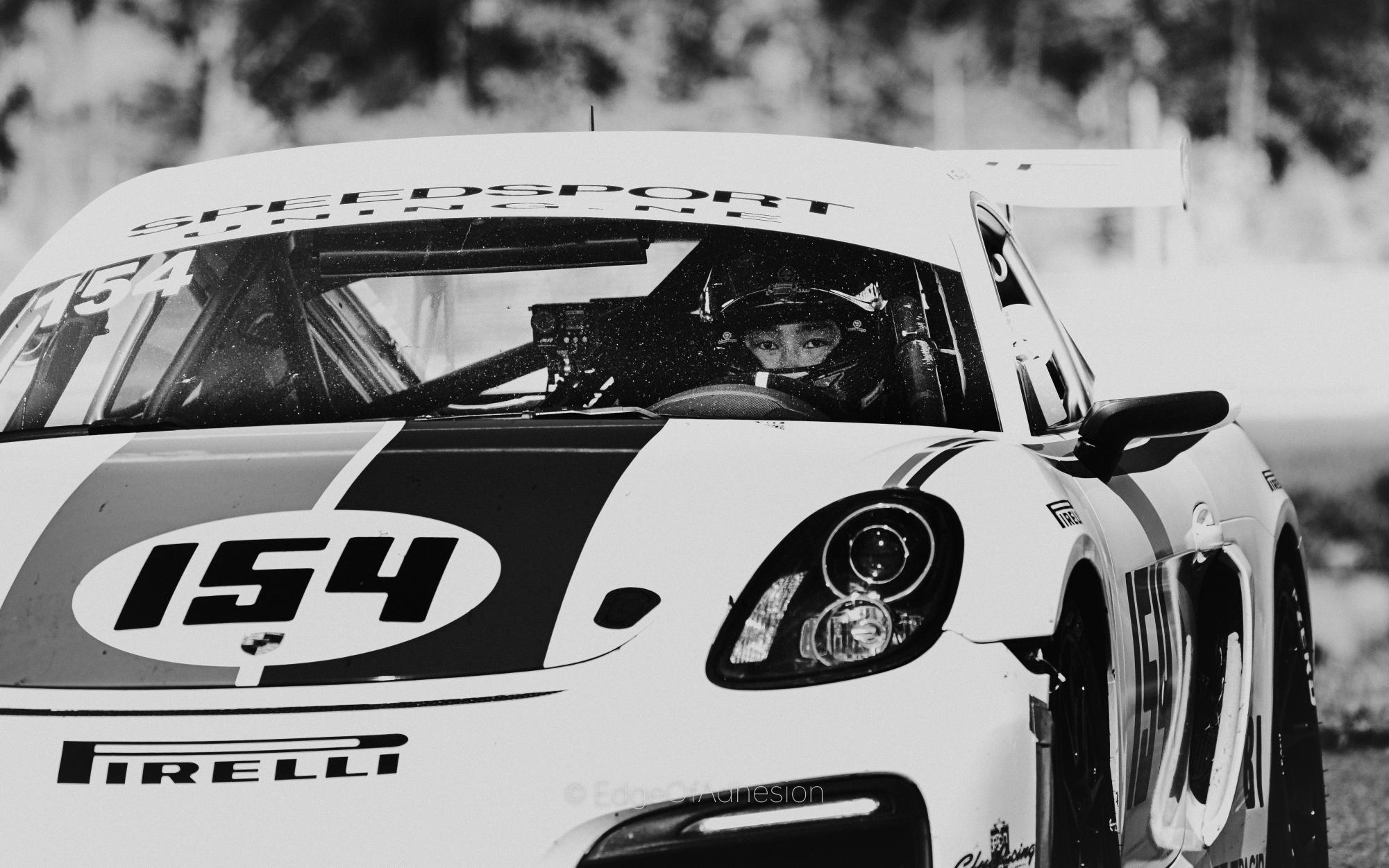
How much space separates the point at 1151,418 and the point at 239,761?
4.95 ft

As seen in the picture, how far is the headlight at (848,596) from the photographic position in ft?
8.19

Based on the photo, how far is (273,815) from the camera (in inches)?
92.3

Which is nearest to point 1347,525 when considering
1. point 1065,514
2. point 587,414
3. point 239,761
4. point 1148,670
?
point 1148,670

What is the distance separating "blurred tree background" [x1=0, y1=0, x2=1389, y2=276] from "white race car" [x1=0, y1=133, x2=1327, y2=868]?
3951 centimetres

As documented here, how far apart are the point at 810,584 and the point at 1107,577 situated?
0.59 metres

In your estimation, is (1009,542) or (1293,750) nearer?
(1009,542)

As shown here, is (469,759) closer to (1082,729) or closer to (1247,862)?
(1082,729)

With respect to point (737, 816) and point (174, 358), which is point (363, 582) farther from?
point (174, 358)

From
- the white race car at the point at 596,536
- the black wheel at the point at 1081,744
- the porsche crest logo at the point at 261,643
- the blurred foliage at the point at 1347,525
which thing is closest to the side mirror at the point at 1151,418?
the white race car at the point at 596,536

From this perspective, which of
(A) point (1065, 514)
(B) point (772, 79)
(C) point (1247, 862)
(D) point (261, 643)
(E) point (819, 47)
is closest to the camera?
(D) point (261, 643)

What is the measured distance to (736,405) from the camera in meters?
3.37

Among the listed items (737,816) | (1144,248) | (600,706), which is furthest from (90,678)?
(1144,248)

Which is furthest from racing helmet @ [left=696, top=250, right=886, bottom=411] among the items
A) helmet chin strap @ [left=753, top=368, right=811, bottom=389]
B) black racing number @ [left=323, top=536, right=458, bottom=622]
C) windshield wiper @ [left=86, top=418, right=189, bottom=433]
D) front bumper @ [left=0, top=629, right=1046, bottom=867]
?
front bumper @ [left=0, top=629, right=1046, bottom=867]

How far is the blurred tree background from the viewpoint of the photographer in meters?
43.9
